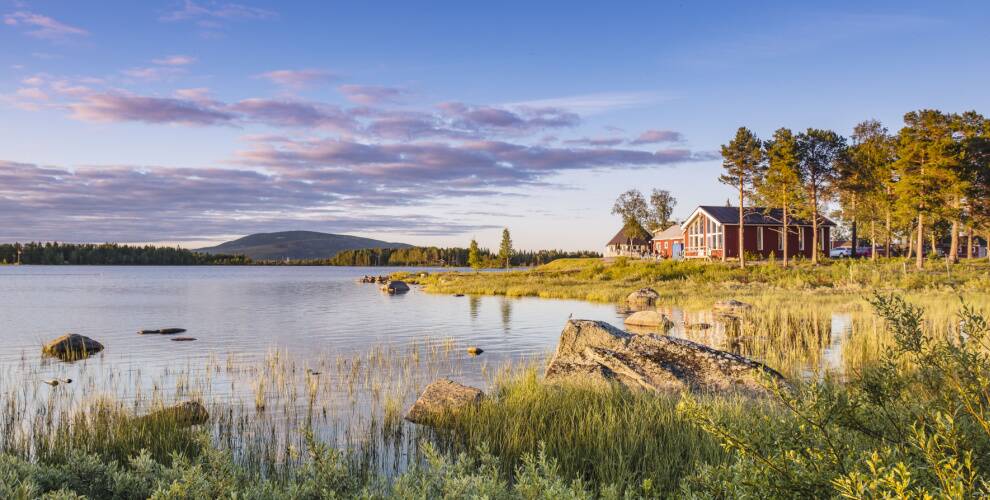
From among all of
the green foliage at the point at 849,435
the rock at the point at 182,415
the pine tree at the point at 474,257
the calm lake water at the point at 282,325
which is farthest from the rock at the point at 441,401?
the pine tree at the point at 474,257

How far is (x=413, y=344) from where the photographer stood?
2186cm

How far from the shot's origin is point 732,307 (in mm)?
27531

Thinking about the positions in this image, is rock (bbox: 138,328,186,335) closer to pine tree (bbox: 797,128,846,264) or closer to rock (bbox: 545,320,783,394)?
rock (bbox: 545,320,783,394)

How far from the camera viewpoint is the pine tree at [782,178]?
54625 millimetres

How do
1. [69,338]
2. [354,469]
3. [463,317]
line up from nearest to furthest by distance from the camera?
[354,469] → [69,338] → [463,317]

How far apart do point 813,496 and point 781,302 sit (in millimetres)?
27656

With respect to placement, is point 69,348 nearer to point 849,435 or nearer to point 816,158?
point 849,435

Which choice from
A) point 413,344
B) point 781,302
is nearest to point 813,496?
point 413,344

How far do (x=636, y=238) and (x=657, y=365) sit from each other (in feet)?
319

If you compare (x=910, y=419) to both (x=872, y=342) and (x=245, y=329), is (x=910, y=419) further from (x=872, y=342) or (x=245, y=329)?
(x=245, y=329)

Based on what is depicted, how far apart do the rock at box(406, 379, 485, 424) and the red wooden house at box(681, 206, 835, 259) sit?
59631 millimetres

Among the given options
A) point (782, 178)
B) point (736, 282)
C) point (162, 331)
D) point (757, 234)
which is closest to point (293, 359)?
point (162, 331)

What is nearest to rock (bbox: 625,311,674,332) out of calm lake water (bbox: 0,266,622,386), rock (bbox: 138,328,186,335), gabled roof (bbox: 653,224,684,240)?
calm lake water (bbox: 0,266,622,386)

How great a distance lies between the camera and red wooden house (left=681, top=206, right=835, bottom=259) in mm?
66812
